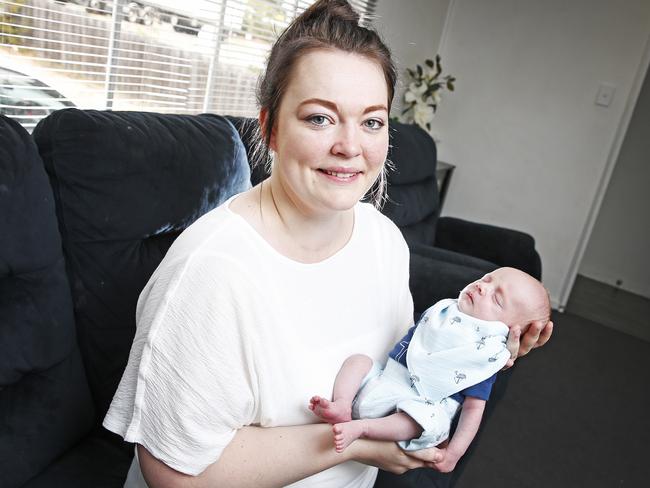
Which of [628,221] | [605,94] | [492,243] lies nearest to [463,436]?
[492,243]

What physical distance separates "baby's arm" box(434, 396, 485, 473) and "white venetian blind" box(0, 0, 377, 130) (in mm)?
1350

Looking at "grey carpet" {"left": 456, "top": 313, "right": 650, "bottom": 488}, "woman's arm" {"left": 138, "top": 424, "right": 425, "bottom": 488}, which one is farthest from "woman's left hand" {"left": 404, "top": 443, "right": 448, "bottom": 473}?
"grey carpet" {"left": 456, "top": 313, "right": 650, "bottom": 488}

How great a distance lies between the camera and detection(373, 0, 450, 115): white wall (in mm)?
3180

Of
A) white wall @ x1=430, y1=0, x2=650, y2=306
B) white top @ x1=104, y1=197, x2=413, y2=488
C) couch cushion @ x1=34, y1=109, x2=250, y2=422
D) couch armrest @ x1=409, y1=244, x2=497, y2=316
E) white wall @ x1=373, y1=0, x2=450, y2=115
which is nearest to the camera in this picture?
white top @ x1=104, y1=197, x2=413, y2=488

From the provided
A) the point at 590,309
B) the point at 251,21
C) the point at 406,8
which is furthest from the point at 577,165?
the point at 251,21

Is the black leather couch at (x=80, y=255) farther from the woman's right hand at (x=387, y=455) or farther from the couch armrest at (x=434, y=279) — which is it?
the couch armrest at (x=434, y=279)

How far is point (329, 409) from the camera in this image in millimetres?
938

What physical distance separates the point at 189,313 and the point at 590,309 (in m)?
3.63

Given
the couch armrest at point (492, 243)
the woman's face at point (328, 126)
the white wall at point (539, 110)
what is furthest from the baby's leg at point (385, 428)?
the white wall at point (539, 110)

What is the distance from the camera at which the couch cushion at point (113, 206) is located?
117 centimetres

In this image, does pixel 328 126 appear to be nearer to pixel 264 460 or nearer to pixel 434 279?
pixel 264 460

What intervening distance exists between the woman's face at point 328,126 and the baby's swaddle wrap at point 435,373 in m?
0.34

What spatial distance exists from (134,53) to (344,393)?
5.08 feet

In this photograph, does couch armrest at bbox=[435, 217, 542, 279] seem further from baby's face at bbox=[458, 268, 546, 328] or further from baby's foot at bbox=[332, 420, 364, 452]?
baby's foot at bbox=[332, 420, 364, 452]
